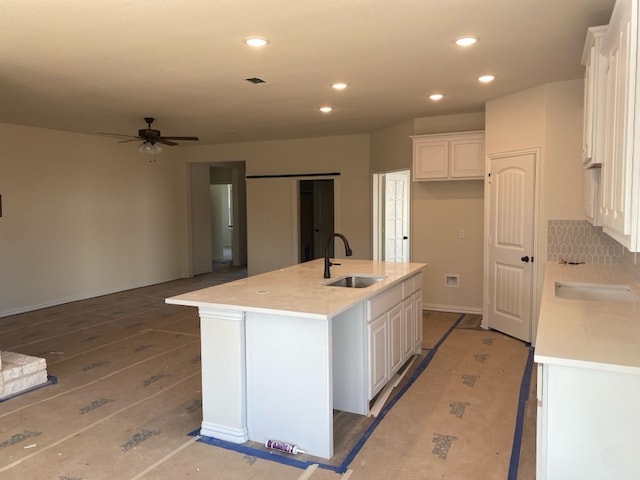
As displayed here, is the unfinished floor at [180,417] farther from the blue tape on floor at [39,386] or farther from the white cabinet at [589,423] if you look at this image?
the white cabinet at [589,423]

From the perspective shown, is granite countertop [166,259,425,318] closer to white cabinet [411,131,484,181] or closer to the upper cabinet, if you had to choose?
the upper cabinet

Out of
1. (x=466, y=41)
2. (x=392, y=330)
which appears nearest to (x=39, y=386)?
(x=392, y=330)

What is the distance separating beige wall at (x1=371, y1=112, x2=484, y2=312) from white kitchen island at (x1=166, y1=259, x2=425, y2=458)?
3093 mm

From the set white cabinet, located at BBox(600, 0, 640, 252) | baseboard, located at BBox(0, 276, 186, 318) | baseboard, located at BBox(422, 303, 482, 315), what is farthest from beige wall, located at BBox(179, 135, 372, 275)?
white cabinet, located at BBox(600, 0, 640, 252)

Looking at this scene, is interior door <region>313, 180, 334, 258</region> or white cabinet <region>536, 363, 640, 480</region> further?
interior door <region>313, 180, 334, 258</region>

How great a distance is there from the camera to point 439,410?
3379 millimetres

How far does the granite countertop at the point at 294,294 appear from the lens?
276cm

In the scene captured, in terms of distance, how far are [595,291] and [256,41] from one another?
2.83 metres

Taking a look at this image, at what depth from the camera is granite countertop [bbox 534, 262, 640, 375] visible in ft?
5.86

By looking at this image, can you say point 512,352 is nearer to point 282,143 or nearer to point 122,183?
point 282,143

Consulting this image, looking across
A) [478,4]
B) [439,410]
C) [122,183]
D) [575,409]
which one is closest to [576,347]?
[575,409]

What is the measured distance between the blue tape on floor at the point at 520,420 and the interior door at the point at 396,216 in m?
3.48

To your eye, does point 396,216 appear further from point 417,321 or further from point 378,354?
point 378,354

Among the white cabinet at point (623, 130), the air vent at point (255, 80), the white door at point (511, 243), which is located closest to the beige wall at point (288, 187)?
the white door at point (511, 243)
